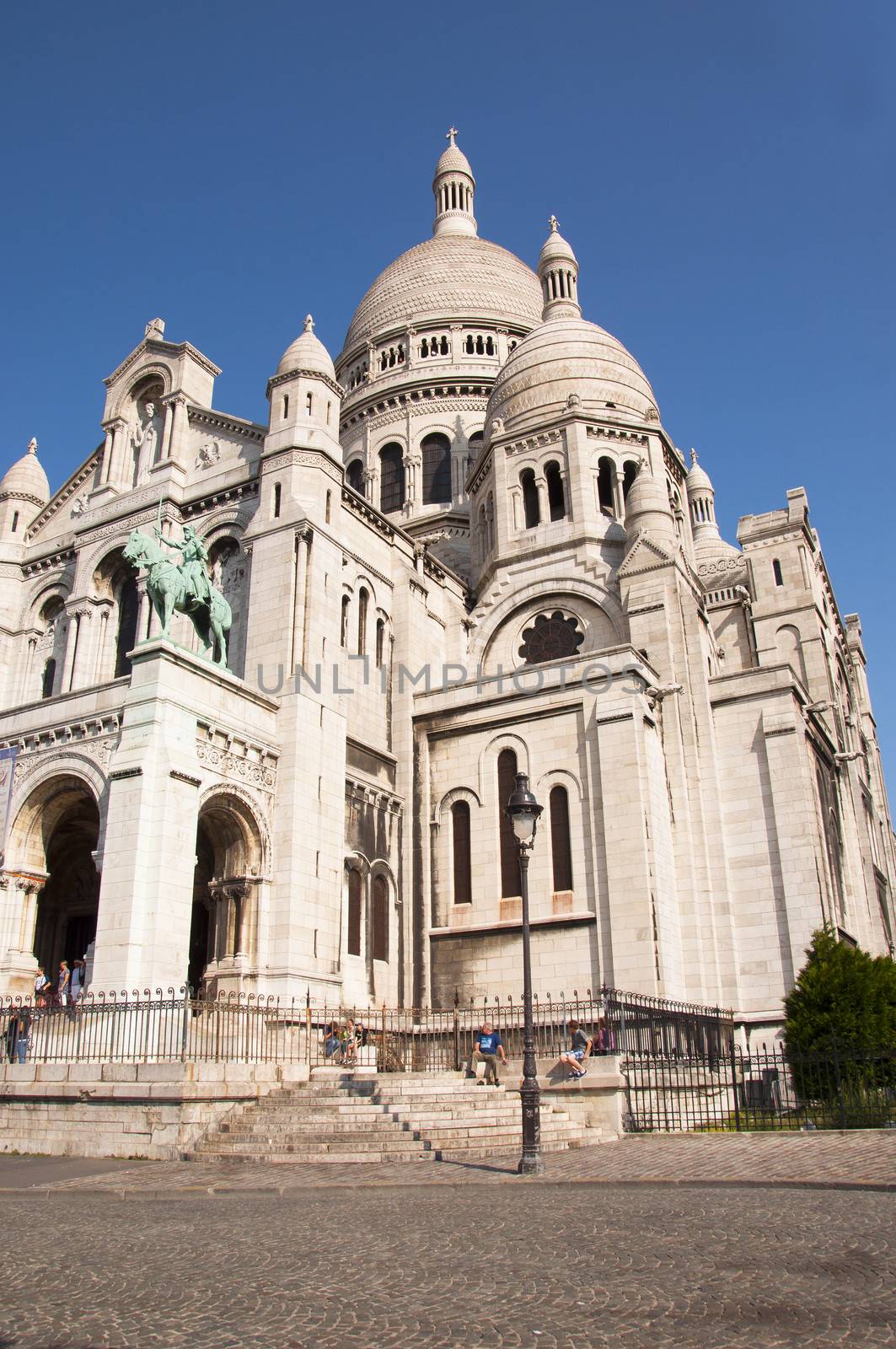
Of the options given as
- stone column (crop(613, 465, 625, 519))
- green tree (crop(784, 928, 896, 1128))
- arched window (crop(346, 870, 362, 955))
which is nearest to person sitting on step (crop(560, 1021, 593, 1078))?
green tree (crop(784, 928, 896, 1128))

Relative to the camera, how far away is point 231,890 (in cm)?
2378

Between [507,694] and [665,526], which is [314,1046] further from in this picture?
[665,526]

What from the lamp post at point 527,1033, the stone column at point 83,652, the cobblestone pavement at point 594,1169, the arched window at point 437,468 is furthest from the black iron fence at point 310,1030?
the arched window at point 437,468

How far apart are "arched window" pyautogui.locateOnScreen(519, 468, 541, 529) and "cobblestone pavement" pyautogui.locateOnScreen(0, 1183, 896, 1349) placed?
2732 centimetres

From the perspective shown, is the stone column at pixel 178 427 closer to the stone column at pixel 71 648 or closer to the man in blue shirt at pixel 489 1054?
the stone column at pixel 71 648

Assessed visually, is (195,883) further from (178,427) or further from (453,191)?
(453,191)

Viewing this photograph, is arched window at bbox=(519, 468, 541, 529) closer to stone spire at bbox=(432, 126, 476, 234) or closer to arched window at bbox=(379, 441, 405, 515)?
arched window at bbox=(379, 441, 405, 515)

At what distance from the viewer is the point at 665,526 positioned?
32094 mm

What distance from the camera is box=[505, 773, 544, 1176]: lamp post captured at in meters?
13.7

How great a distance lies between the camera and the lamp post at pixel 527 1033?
44.9 ft

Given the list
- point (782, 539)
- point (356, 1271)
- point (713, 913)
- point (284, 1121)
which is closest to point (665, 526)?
point (782, 539)

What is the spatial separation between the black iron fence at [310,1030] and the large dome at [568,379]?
20440 mm

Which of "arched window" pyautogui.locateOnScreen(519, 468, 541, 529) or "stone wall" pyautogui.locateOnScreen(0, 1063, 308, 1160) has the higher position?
"arched window" pyautogui.locateOnScreen(519, 468, 541, 529)

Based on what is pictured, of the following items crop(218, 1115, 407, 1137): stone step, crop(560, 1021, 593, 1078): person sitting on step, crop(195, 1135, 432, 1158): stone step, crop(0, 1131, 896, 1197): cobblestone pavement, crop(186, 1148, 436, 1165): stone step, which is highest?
crop(560, 1021, 593, 1078): person sitting on step
